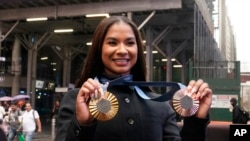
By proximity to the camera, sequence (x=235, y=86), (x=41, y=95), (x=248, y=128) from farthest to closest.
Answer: (x=41, y=95)
(x=235, y=86)
(x=248, y=128)

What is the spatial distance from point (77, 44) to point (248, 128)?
3283 centimetres

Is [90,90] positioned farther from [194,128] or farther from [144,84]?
[194,128]

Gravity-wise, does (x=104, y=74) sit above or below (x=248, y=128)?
above

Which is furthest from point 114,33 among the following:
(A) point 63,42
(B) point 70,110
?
(A) point 63,42

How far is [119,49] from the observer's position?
5.01ft

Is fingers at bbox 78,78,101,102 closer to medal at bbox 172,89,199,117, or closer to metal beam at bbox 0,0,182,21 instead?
medal at bbox 172,89,199,117

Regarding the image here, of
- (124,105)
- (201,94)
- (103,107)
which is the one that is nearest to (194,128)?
(201,94)

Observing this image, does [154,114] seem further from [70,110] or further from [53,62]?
[53,62]

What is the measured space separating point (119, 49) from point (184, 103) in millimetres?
383

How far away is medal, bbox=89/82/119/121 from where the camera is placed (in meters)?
1.21

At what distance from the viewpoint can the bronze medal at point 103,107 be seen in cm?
121

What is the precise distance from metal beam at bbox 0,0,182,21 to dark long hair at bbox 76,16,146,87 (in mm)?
18978

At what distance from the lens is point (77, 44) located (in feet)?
113

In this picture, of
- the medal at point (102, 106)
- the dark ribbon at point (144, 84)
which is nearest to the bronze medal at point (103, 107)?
the medal at point (102, 106)
